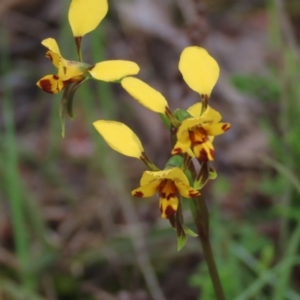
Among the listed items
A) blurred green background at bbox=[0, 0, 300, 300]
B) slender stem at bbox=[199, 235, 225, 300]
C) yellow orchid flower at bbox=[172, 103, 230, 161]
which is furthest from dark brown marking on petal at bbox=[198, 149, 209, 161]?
blurred green background at bbox=[0, 0, 300, 300]

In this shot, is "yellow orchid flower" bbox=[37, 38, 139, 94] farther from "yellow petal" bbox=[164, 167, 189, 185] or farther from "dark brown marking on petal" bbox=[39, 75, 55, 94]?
"yellow petal" bbox=[164, 167, 189, 185]

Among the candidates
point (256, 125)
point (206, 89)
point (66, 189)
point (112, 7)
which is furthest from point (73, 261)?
point (112, 7)

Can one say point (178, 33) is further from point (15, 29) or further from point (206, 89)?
point (206, 89)

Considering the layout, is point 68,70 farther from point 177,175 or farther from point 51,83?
point 177,175

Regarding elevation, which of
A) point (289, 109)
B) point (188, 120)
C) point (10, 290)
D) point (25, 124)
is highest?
point (188, 120)

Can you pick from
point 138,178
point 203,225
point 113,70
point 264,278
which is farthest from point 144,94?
point 138,178

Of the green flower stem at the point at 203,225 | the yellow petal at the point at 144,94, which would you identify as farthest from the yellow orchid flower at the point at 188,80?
the green flower stem at the point at 203,225
